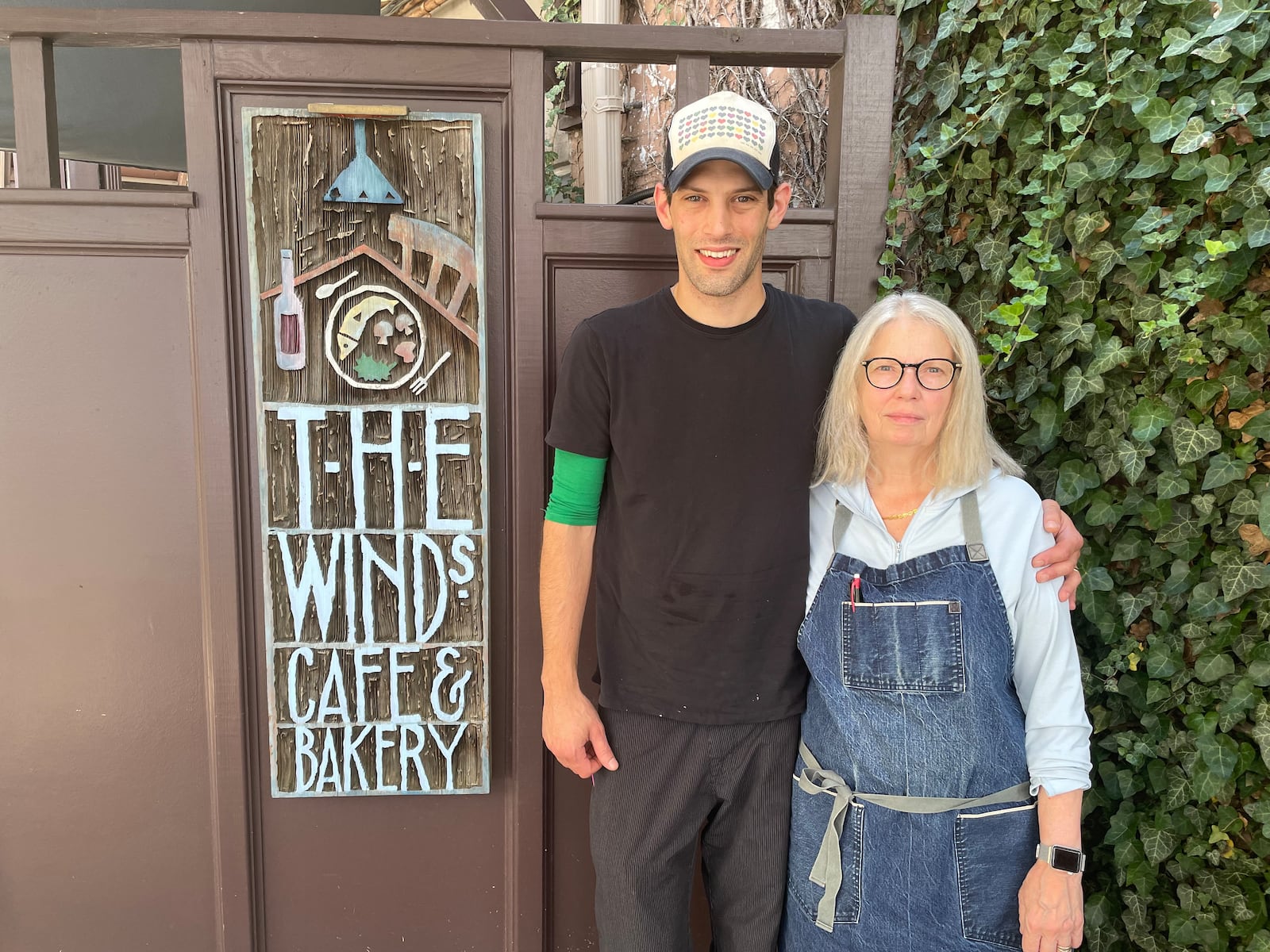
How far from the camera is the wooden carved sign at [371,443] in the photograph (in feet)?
6.49

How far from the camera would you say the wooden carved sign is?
6.49 ft

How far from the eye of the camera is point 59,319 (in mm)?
2029

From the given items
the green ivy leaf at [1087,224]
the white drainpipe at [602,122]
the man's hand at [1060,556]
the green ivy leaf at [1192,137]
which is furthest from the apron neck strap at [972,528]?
the white drainpipe at [602,122]

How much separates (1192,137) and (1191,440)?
58 cm

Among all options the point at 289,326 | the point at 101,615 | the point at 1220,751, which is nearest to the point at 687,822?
the point at 1220,751

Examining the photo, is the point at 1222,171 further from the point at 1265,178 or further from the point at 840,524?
the point at 840,524

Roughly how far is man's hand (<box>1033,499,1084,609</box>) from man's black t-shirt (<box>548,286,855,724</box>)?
0.44 metres

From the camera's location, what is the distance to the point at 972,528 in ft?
4.84

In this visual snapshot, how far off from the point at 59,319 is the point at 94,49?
2.49m

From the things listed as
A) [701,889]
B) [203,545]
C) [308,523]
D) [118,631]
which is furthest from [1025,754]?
[118,631]

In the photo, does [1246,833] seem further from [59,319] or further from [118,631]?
[59,319]

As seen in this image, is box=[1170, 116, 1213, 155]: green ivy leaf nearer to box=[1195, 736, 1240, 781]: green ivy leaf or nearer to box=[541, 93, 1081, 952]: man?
box=[541, 93, 1081, 952]: man

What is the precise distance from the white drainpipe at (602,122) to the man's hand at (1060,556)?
Answer: 2.36m

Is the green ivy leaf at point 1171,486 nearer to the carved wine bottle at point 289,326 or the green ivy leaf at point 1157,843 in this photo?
the green ivy leaf at point 1157,843
